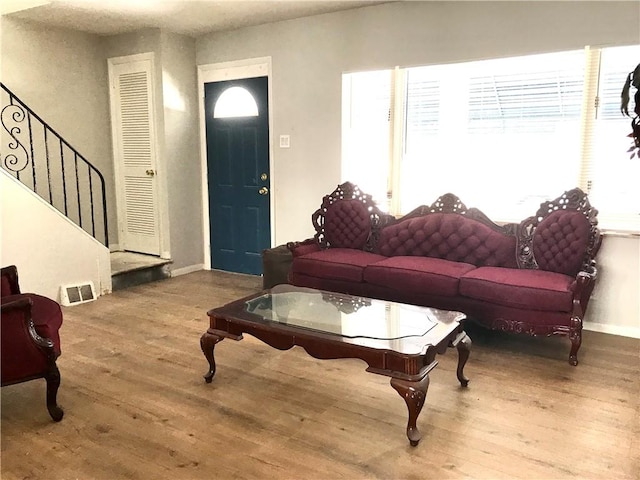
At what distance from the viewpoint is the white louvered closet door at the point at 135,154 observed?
5.69 metres

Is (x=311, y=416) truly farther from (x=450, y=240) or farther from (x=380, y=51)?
(x=380, y=51)

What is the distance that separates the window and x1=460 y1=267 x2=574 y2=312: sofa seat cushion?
781 mm

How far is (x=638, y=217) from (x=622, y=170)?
0.36m

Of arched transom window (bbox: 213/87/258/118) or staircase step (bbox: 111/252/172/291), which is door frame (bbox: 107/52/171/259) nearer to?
staircase step (bbox: 111/252/172/291)

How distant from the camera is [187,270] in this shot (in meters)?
5.96

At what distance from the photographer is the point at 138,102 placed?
226 inches

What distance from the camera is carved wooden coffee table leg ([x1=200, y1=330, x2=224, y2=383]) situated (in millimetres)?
3066

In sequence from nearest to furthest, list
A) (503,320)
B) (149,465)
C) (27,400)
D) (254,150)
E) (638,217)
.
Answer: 1. (149,465)
2. (27,400)
3. (503,320)
4. (638,217)
5. (254,150)

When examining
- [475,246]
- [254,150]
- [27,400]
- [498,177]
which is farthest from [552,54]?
[27,400]

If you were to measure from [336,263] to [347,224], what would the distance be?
64 centimetres

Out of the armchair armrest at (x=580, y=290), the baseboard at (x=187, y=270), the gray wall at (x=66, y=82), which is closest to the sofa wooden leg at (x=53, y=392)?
the armchair armrest at (x=580, y=290)

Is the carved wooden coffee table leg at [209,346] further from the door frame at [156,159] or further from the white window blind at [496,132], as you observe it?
the door frame at [156,159]

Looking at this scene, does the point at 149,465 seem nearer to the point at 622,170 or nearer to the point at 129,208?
the point at 622,170

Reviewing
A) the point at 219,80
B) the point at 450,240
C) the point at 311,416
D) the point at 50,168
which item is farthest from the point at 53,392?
the point at 219,80
